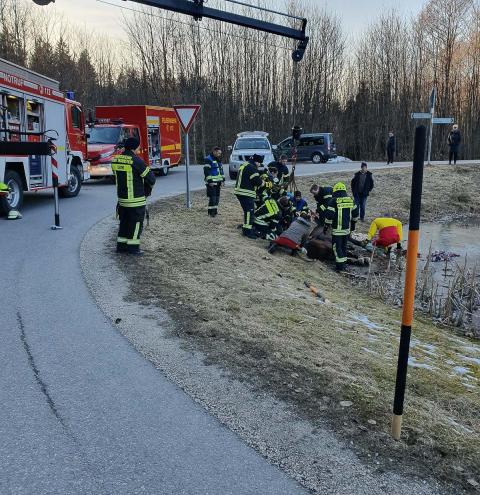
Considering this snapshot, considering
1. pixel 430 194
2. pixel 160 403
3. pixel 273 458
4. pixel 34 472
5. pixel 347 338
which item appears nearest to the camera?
pixel 34 472

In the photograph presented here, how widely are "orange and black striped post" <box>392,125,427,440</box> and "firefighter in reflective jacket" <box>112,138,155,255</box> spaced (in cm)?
569

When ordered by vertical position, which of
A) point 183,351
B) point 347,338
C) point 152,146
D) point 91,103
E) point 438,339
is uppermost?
point 91,103

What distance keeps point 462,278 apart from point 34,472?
8682 millimetres

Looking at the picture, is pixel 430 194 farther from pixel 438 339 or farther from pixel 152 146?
pixel 438 339

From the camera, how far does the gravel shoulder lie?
10.7ft

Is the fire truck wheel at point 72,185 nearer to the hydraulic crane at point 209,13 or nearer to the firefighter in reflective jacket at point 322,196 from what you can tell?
the hydraulic crane at point 209,13

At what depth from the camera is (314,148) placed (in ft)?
116

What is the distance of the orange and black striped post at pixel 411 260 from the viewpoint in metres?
3.20

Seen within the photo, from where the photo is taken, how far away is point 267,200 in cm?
1222

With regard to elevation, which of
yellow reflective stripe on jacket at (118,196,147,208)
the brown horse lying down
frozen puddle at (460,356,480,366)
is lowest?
frozen puddle at (460,356,480,366)

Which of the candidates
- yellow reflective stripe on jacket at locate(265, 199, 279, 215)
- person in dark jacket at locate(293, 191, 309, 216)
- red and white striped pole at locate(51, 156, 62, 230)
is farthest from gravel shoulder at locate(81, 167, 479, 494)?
person in dark jacket at locate(293, 191, 309, 216)

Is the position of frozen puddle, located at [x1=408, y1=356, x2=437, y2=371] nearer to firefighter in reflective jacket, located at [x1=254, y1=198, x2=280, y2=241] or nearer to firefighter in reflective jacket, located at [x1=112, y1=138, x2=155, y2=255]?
firefighter in reflective jacket, located at [x1=112, y1=138, x2=155, y2=255]

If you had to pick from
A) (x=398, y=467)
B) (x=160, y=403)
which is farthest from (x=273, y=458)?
(x=160, y=403)

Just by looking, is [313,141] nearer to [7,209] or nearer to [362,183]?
[362,183]
